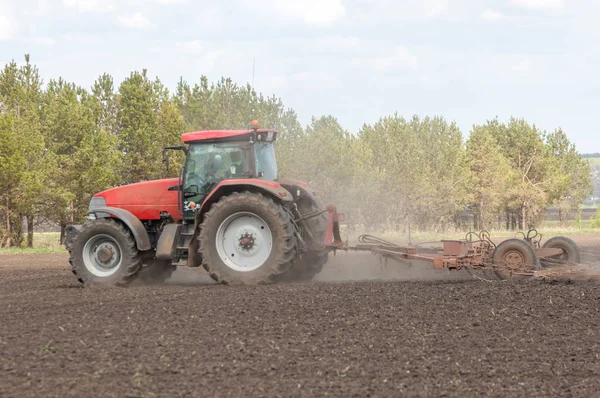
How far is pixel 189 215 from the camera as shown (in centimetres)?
1117

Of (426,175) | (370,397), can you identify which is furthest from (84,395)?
(426,175)

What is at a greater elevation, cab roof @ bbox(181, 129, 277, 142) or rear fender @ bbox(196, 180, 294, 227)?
cab roof @ bbox(181, 129, 277, 142)

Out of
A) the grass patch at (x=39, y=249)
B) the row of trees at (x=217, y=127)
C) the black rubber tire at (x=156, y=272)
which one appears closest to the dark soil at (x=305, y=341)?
the black rubber tire at (x=156, y=272)

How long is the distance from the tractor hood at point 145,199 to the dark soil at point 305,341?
1.59 m

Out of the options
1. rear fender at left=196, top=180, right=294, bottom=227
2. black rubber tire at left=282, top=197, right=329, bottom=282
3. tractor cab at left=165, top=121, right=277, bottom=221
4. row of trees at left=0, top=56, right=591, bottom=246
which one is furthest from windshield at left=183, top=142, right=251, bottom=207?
row of trees at left=0, top=56, right=591, bottom=246

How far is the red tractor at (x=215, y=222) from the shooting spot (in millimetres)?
10586

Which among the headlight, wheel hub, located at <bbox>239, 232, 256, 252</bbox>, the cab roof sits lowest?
wheel hub, located at <bbox>239, 232, 256, 252</bbox>

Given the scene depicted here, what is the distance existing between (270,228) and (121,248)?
2490 mm

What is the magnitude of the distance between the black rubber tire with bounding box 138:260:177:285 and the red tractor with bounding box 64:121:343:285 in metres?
0.25

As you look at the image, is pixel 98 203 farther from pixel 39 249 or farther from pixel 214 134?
pixel 39 249

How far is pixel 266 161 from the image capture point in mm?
11336

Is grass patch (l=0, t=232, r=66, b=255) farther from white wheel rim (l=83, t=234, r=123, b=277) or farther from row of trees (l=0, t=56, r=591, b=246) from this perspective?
white wheel rim (l=83, t=234, r=123, b=277)

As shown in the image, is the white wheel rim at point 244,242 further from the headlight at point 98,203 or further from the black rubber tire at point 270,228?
the headlight at point 98,203

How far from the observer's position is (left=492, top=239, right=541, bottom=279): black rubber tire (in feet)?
35.2
